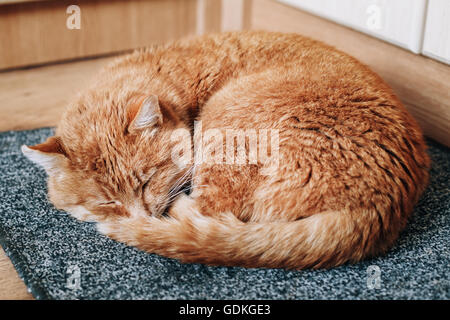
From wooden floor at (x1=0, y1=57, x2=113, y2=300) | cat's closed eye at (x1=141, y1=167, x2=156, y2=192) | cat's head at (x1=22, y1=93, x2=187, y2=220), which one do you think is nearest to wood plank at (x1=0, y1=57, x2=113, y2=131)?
wooden floor at (x1=0, y1=57, x2=113, y2=300)

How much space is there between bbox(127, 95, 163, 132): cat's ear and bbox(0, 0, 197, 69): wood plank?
1450mm

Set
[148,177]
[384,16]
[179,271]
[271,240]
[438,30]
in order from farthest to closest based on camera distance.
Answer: [384,16], [438,30], [148,177], [179,271], [271,240]

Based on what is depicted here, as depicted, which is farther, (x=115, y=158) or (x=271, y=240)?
(x=115, y=158)

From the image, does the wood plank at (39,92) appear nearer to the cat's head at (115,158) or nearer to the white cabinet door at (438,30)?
the cat's head at (115,158)

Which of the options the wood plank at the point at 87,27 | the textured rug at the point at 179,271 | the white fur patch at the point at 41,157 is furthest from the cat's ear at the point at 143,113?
the wood plank at the point at 87,27

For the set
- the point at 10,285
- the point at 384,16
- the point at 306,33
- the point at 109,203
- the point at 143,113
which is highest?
the point at 384,16

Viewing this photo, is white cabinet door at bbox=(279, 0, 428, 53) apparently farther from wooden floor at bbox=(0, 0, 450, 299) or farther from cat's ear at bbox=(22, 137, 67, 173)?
cat's ear at bbox=(22, 137, 67, 173)

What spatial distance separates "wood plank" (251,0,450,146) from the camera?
197cm

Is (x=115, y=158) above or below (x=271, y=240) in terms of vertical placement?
above

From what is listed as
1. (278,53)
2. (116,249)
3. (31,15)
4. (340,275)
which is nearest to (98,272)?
(116,249)

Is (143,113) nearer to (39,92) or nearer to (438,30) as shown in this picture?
(438,30)

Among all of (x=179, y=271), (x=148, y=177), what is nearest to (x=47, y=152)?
(x=148, y=177)

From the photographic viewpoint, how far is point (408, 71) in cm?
207

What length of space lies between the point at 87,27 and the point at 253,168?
1745mm
